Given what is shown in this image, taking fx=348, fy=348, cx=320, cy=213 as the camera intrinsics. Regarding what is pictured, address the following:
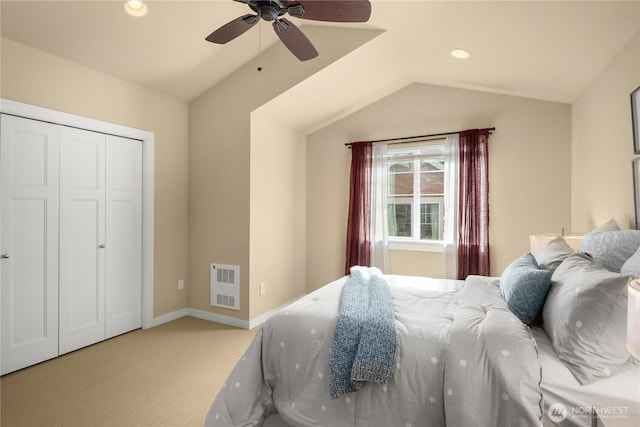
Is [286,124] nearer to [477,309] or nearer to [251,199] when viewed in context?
[251,199]

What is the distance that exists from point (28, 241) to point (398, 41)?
11.5 ft

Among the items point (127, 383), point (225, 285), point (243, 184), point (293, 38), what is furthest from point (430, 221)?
point (127, 383)

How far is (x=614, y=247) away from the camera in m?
1.82

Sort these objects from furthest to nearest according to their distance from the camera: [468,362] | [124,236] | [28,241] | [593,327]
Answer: [124,236] < [28,241] < [468,362] < [593,327]

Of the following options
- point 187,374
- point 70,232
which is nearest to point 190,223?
point 70,232

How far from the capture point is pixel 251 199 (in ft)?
12.4

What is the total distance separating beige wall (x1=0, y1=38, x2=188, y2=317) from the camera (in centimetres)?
277

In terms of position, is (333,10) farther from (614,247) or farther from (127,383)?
(127,383)

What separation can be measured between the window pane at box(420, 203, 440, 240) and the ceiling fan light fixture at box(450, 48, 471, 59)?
1639mm

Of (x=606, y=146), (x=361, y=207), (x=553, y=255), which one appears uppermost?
(x=606, y=146)

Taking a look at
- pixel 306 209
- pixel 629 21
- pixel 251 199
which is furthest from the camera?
pixel 306 209

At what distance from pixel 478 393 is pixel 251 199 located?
9.51 ft

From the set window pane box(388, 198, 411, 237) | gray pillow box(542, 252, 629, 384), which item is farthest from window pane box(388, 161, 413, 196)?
gray pillow box(542, 252, 629, 384)

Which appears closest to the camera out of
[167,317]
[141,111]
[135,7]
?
[135,7]
